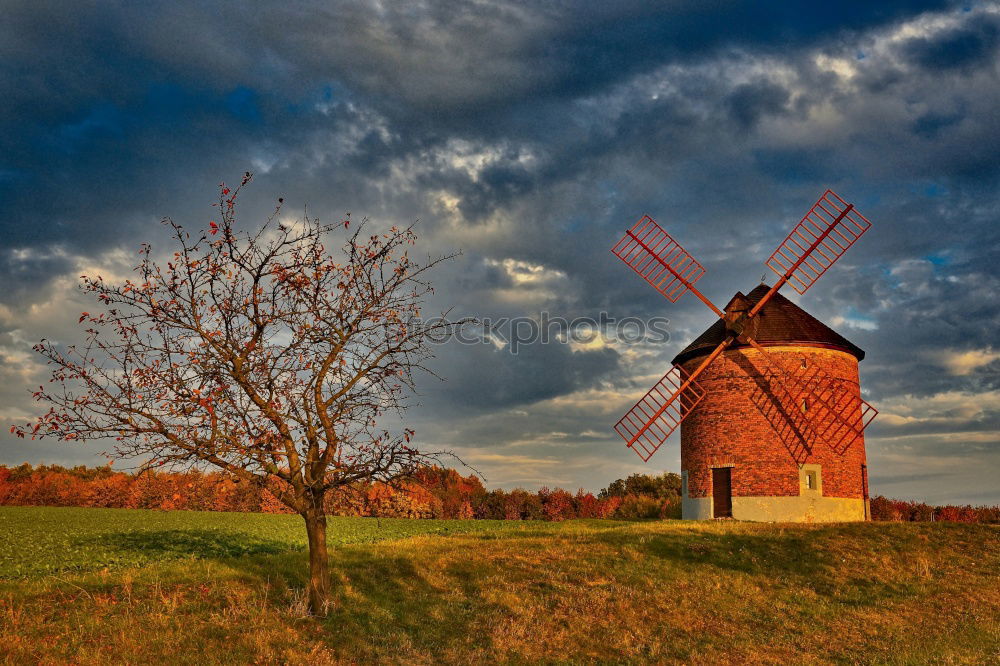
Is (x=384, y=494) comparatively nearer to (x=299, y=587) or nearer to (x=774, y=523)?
(x=299, y=587)

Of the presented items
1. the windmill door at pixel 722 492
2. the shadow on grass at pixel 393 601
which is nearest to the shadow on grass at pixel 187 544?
the shadow on grass at pixel 393 601

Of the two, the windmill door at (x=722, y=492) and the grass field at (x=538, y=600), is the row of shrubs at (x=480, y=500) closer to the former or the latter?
the windmill door at (x=722, y=492)

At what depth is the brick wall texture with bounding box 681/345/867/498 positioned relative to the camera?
95.7 ft

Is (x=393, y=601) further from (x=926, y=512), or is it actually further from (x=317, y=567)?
(x=926, y=512)

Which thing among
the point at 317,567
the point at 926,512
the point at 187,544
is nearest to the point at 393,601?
the point at 317,567

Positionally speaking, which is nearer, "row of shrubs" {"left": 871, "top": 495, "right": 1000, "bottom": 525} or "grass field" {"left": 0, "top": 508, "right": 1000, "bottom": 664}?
"grass field" {"left": 0, "top": 508, "right": 1000, "bottom": 664}

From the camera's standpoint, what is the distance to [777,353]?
97.8 ft

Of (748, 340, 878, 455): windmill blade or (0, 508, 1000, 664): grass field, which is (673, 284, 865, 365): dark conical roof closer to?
(748, 340, 878, 455): windmill blade

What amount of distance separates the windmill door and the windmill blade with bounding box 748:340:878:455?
3.57m

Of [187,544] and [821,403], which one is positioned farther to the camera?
[821,403]

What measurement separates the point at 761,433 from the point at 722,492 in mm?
3048

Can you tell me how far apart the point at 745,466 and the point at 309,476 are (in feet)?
68.2

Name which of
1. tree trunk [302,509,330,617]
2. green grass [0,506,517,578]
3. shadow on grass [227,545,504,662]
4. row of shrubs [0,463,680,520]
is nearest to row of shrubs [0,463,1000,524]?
row of shrubs [0,463,680,520]

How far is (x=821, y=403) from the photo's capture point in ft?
95.9
